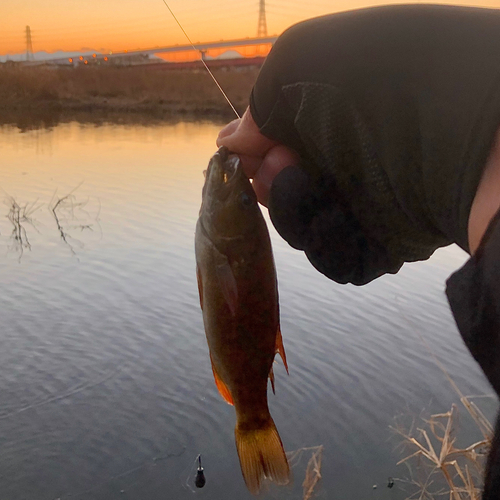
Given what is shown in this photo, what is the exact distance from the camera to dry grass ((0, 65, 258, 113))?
94.6ft

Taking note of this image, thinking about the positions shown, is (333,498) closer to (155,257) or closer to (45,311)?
(45,311)

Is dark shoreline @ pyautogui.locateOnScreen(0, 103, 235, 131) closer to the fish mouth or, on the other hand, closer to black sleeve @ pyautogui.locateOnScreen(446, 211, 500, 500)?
the fish mouth

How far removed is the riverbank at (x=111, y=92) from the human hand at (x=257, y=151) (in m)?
25.2

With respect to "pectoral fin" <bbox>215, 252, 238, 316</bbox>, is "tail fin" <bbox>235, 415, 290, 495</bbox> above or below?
below

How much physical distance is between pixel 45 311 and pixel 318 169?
6.05m

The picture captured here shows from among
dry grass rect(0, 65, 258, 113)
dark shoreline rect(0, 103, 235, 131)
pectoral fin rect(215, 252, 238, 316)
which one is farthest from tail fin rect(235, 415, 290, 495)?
dry grass rect(0, 65, 258, 113)

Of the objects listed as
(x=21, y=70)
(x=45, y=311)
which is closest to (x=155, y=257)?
(x=45, y=311)

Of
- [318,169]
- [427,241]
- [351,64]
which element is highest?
[351,64]

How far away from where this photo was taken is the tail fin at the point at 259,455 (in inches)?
88.0

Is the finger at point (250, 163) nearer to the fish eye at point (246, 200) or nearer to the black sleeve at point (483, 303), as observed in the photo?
the fish eye at point (246, 200)

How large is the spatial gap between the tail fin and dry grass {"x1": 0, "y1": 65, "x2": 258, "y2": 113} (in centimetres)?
2680

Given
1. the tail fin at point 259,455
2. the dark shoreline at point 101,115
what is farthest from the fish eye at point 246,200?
the dark shoreline at point 101,115

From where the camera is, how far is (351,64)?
5.59 ft

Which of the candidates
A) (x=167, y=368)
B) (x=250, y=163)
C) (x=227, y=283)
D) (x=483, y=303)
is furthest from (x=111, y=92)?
(x=483, y=303)
